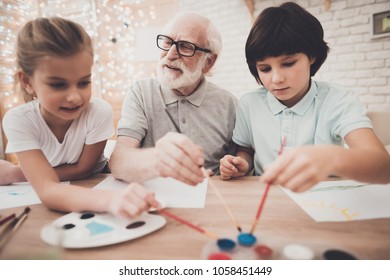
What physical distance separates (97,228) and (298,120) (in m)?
0.67

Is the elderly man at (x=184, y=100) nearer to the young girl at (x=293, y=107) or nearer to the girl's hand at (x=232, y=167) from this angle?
the young girl at (x=293, y=107)

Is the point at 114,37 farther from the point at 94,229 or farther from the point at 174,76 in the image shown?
the point at 94,229

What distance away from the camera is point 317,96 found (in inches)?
33.5

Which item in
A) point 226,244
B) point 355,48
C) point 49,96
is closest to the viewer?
point 226,244

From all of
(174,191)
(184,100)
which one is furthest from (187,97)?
(174,191)

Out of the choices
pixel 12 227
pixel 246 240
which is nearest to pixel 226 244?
pixel 246 240

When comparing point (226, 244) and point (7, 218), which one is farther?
point (7, 218)

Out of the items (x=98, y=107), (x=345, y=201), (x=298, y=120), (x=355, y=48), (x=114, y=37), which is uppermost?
(x=114, y=37)

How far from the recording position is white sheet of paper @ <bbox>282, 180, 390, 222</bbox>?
1.59 ft

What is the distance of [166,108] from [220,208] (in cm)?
59

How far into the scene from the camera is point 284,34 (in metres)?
0.76

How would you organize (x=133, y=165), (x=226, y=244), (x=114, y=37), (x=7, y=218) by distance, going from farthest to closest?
(x=114, y=37) < (x=133, y=165) < (x=7, y=218) < (x=226, y=244)

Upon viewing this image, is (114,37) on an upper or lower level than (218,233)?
upper
